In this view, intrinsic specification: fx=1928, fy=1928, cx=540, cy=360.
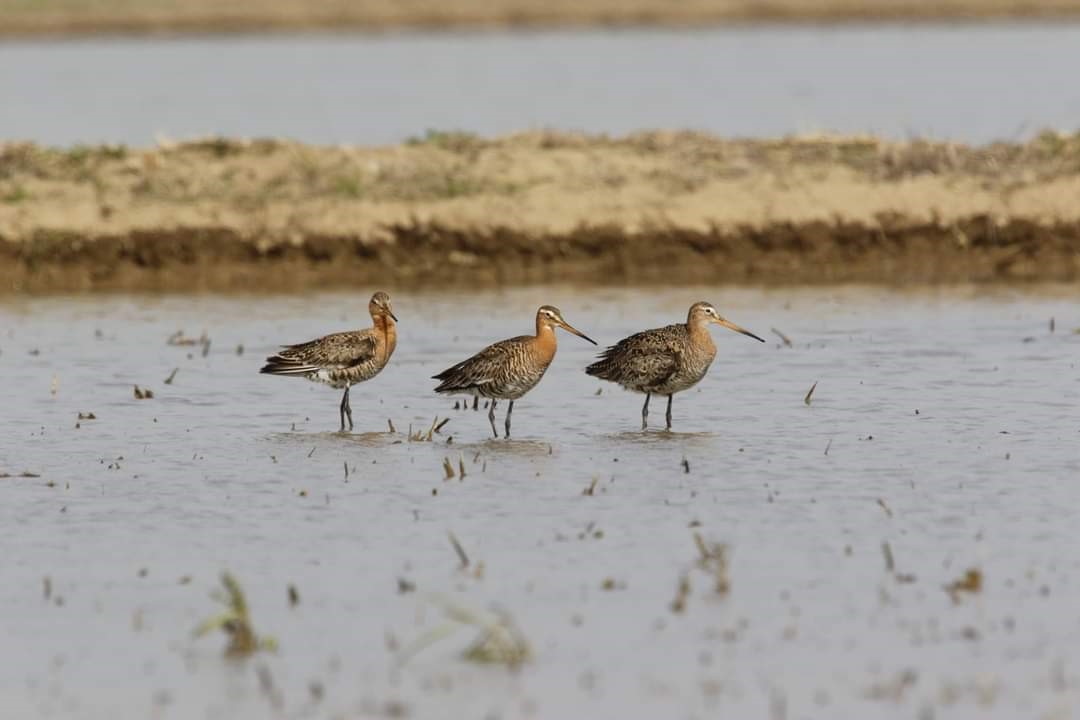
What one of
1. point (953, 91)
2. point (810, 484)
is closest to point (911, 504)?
point (810, 484)

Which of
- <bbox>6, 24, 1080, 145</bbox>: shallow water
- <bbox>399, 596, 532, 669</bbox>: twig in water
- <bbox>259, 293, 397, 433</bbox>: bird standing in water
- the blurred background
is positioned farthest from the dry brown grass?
<bbox>399, 596, 532, 669</bbox>: twig in water

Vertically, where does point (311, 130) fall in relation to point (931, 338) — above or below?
above

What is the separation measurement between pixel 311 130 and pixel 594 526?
2737 centimetres

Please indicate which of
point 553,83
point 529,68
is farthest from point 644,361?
point 529,68

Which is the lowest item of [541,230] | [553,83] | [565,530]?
[565,530]

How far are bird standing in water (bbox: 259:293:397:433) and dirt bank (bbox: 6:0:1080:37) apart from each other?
53.0 m

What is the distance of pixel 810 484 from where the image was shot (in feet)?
44.9

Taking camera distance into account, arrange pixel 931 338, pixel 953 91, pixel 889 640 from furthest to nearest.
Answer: pixel 953 91 → pixel 931 338 → pixel 889 640

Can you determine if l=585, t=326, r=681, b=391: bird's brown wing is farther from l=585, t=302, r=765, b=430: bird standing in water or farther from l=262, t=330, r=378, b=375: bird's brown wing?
l=262, t=330, r=378, b=375: bird's brown wing

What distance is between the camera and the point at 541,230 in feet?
81.1

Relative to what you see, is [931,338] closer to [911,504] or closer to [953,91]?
[911,504]

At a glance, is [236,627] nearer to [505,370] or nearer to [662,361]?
[505,370]

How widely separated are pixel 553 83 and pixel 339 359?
33622 millimetres

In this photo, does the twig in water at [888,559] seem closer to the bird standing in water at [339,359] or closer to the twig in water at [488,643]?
the twig in water at [488,643]
